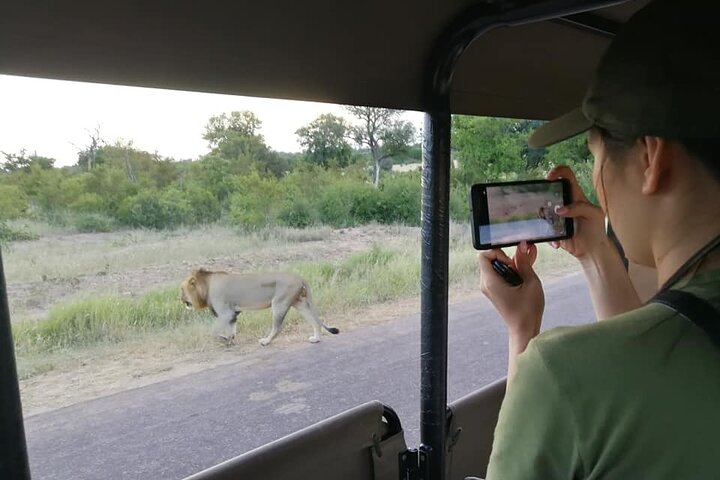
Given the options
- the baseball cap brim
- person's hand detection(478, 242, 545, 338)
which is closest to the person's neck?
the baseball cap brim

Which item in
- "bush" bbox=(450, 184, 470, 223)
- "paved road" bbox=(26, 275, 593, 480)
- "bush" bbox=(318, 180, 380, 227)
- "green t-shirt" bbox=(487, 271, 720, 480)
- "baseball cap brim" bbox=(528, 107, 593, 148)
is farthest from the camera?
"bush" bbox=(450, 184, 470, 223)

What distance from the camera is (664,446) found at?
1.87 ft

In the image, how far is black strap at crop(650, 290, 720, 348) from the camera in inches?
22.6

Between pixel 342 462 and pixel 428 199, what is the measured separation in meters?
0.80

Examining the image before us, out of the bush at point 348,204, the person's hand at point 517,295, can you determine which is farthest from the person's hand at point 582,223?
the bush at point 348,204

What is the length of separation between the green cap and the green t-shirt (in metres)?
0.18

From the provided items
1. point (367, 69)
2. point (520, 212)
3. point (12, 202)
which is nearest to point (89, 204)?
point (12, 202)

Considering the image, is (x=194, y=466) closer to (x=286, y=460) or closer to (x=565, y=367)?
(x=286, y=460)

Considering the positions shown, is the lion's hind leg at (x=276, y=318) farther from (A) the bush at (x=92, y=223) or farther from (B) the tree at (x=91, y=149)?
(B) the tree at (x=91, y=149)

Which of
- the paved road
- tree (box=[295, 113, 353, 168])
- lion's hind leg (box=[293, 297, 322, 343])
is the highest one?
tree (box=[295, 113, 353, 168])

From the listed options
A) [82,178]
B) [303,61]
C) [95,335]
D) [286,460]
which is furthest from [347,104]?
[286,460]

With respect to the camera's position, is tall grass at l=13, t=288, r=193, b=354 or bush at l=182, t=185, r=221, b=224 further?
bush at l=182, t=185, r=221, b=224

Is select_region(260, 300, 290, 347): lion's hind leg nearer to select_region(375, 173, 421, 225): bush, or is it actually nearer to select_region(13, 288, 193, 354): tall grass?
select_region(13, 288, 193, 354): tall grass

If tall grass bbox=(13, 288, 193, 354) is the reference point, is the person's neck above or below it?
above
